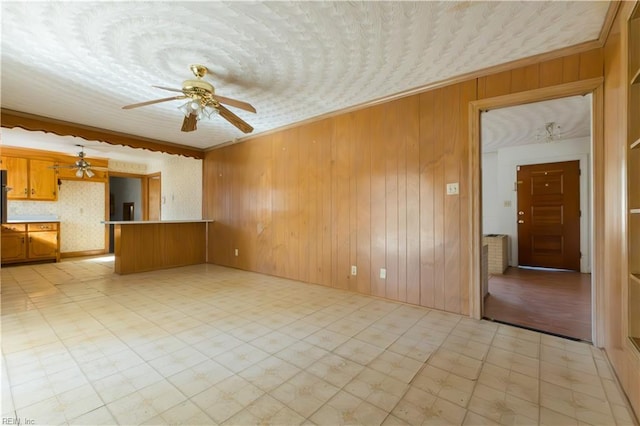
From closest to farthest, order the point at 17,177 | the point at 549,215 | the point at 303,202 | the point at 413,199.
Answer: the point at 413,199 < the point at 303,202 < the point at 549,215 < the point at 17,177

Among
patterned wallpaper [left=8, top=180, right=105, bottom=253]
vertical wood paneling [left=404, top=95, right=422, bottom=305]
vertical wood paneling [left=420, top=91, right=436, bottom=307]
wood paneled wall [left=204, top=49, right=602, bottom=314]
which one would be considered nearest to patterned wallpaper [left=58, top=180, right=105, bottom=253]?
patterned wallpaper [left=8, top=180, right=105, bottom=253]

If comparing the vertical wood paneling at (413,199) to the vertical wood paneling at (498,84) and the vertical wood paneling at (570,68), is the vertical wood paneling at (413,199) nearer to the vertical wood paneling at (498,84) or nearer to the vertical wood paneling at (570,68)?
the vertical wood paneling at (498,84)

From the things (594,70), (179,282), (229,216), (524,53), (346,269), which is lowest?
(179,282)

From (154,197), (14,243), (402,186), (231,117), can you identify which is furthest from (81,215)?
(402,186)

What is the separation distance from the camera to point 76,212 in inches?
259

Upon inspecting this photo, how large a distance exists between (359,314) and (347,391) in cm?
124

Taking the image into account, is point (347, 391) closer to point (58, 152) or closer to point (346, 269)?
point (346, 269)

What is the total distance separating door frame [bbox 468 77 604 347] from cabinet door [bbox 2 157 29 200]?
814 cm

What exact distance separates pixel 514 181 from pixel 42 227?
31.4 feet

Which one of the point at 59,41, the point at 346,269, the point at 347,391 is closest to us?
the point at 347,391

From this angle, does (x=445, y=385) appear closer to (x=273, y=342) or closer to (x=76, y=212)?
(x=273, y=342)

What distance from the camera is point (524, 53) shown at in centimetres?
234

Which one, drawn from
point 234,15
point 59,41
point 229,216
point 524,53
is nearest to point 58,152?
point 229,216

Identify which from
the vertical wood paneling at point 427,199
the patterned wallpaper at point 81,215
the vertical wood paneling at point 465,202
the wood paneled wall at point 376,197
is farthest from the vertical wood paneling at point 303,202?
the patterned wallpaper at point 81,215
